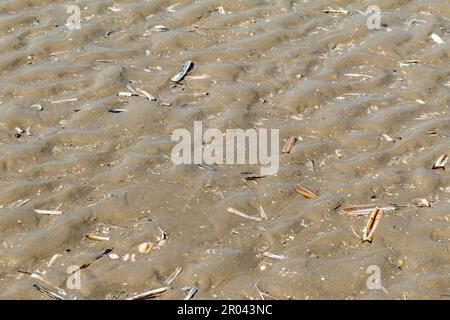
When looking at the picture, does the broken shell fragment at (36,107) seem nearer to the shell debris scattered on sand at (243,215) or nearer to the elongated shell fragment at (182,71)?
the elongated shell fragment at (182,71)

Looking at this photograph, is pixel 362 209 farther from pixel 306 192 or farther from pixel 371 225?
pixel 306 192

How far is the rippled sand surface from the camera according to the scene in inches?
132

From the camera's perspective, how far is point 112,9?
5.50 metres

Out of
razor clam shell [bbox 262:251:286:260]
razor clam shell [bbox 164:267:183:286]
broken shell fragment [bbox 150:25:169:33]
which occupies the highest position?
broken shell fragment [bbox 150:25:169:33]

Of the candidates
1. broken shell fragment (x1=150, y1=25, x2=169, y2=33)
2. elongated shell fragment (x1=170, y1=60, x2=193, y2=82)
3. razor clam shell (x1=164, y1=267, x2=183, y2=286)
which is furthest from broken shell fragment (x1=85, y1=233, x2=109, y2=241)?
broken shell fragment (x1=150, y1=25, x2=169, y2=33)

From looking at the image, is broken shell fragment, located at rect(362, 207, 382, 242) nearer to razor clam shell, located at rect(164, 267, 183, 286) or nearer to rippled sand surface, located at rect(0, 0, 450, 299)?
rippled sand surface, located at rect(0, 0, 450, 299)

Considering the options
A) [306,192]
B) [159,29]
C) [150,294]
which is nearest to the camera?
[150,294]

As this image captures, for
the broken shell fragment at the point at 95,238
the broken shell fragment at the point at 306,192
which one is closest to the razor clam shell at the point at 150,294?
the broken shell fragment at the point at 95,238

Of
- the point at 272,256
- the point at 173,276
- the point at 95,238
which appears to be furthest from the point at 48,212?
the point at 272,256

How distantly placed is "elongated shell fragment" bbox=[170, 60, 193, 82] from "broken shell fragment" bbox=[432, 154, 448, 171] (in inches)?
65.6

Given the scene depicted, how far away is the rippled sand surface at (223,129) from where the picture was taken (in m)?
3.34

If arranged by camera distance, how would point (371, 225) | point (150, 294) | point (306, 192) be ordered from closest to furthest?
point (150, 294), point (371, 225), point (306, 192)

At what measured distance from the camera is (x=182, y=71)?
4.80 metres

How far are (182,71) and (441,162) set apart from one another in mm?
1727
